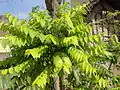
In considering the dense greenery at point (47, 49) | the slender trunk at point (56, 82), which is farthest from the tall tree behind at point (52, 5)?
the slender trunk at point (56, 82)

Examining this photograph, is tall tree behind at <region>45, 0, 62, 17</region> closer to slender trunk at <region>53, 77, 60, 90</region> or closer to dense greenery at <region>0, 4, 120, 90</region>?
dense greenery at <region>0, 4, 120, 90</region>

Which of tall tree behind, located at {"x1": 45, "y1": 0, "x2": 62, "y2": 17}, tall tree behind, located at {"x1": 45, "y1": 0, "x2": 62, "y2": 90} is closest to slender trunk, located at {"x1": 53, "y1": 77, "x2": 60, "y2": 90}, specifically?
tall tree behind, located at {"x1": 45, "y1": 0, "x2": 62, "y2": 90}

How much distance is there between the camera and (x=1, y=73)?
2816 mm

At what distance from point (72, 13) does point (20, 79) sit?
2.61 ft

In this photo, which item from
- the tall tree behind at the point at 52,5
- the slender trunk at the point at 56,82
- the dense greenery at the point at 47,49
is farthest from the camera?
the tall tree behind at the point at 52,5

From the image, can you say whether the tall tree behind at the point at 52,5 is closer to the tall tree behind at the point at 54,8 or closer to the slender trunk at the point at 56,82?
the tall tree behind at the point at 54,8

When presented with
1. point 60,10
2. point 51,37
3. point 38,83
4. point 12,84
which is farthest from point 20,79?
point 60,10

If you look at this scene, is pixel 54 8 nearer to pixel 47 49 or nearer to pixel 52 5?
pixel 52 5

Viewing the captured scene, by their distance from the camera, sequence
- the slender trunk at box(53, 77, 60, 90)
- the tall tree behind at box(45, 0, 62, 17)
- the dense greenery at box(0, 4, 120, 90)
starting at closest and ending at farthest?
the dense greenery at box(0, 4, 120, 90) → the slender trunk at box(53, 77, 60, 90) → the tall tree behind at box(45, 0, 62, 17)

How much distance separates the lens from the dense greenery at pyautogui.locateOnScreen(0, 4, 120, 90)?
2.71 meters

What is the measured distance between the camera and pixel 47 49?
280 centimetres

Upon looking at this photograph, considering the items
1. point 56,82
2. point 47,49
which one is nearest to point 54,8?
point 47,49

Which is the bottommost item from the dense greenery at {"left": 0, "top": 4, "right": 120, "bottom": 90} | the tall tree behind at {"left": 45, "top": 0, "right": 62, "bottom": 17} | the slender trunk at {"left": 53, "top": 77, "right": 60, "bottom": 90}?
the slender trunk at {"left": 53, "top": 77, "right": 60, "bottom": 90}

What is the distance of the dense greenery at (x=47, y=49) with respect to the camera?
2.71 metres
